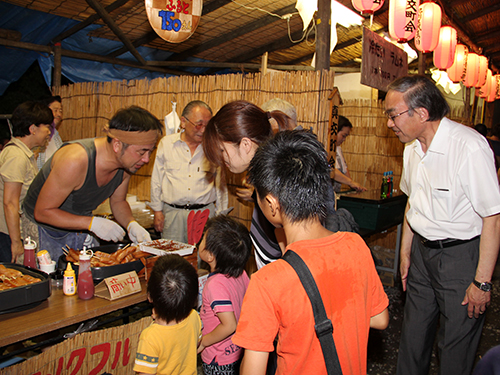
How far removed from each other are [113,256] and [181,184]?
1822 millimetres

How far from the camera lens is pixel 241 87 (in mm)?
4520

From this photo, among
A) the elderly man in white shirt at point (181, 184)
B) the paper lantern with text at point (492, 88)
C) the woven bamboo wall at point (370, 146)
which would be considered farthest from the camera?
the paper lantern with text at point (492, 88)

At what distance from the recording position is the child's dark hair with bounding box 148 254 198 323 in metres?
1.96

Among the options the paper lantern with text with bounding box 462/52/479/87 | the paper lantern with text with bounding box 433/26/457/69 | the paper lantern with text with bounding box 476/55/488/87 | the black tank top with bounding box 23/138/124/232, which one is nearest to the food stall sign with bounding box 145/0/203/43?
the black tank top with bounding box 23/138/124/232

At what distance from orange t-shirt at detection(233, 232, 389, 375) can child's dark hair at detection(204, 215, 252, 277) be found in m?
1.14

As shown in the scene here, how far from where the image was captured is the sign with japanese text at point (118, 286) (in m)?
2.18

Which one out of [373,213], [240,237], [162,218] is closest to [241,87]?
[162,218]

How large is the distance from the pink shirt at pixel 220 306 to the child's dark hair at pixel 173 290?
0.25 meters

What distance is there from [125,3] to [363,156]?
496 centimetres

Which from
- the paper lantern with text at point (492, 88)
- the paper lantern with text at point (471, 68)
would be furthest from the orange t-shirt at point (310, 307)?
the paper lantern with text at point (492, 88)

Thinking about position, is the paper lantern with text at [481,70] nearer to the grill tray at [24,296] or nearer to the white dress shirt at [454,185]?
the white dress shirt at [454,185]

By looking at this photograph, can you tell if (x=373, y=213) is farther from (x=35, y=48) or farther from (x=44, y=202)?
(x=35, y=48)

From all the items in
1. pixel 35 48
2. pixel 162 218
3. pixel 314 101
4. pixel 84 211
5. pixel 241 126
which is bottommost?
pixel 162 218

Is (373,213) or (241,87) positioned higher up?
(241,87)
